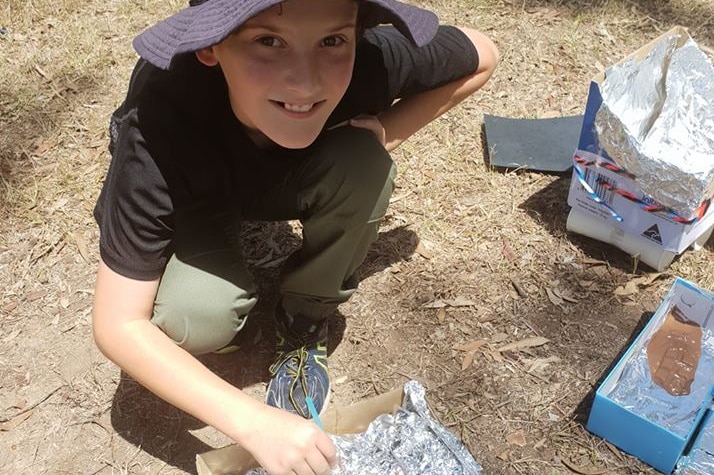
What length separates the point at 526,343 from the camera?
6.20ft

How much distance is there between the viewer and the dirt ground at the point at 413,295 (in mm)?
1712

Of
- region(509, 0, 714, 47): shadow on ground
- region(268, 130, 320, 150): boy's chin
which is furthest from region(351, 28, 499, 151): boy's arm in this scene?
region(509, 0, 714, 47): shadow on ground

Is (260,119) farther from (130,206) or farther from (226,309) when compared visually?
(226,309)

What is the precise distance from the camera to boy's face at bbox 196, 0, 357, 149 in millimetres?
1229

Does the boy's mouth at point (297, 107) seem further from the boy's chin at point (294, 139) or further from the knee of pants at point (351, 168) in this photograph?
the knee of pants at point (351, 168)

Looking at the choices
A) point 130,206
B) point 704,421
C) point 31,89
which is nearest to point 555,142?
point 704,421

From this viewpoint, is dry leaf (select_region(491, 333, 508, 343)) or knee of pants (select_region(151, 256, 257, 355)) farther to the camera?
dry leaf (select_region(491, 333, 508, 343))

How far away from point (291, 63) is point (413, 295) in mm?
920

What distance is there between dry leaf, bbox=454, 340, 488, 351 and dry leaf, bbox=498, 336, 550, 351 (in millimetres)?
49

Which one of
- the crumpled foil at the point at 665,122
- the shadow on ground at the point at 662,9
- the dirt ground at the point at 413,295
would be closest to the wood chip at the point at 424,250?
the dirt ground at the point at 413,295

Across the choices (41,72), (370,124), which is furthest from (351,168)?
(41,72)

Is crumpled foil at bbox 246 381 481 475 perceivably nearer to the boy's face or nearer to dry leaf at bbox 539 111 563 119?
the boy's face

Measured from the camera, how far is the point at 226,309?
1.60 m

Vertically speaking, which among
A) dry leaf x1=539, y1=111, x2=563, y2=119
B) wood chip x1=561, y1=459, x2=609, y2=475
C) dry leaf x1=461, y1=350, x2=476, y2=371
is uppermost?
dry leaf x1=539, y1=111, x2=563, y2=119
